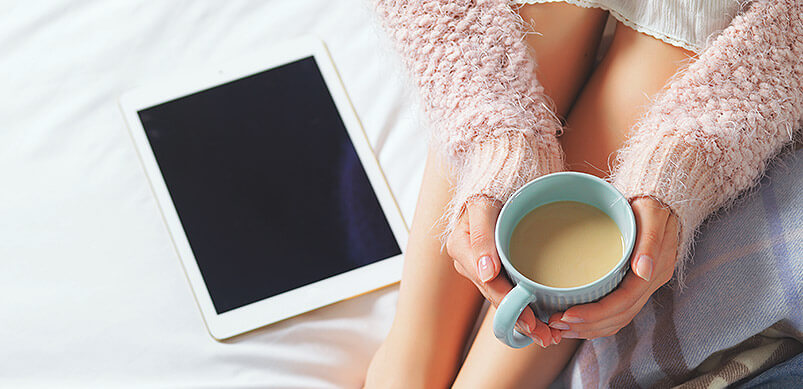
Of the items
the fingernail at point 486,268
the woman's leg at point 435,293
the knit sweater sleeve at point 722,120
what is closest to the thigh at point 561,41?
the woman's leg at point 435,293

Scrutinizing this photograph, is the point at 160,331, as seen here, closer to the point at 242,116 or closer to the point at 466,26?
the point at 242,116

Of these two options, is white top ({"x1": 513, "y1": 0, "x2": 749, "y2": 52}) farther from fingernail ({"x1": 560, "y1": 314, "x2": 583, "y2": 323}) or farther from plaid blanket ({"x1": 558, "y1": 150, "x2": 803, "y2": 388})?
fingernail ({"x1": 560, "y1": 314, "x2": 583, "y2": 323})

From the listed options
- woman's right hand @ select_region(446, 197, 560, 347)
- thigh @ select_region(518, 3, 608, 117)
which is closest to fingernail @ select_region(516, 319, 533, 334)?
woman's right hand @ select_region(446, 197, 560, 347)

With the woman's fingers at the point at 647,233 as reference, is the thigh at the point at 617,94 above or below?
above

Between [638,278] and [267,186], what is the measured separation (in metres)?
0.52

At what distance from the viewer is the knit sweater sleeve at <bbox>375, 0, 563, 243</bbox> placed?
21.8 inches

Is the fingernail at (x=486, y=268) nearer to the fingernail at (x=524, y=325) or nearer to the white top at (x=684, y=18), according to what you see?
the fingernail at (x=524, y=325)

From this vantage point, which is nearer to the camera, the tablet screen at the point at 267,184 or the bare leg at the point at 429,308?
the bare leg at the point at 429,308

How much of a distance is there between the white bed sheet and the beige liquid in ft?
0.84

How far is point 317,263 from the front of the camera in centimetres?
81

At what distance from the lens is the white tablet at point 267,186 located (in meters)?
0.80

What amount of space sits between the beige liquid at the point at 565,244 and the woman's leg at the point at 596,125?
14cm

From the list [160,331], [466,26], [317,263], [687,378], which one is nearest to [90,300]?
[160,331]

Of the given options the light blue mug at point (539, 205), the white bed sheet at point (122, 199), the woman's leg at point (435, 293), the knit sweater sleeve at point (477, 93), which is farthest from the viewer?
the white bed sheet at point (122, 199)
